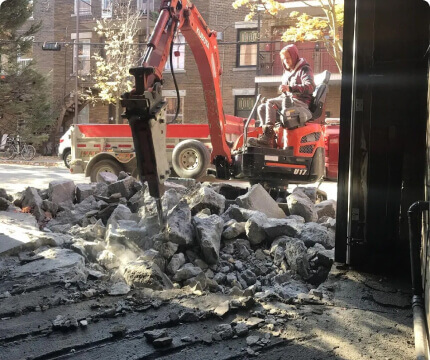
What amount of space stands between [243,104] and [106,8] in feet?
33.8

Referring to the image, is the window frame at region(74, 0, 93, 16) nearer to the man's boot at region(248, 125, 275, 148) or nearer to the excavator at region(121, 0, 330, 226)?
the excavator at region(121, 0, 330, 226)

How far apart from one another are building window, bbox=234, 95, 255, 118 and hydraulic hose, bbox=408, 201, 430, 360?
2414 centimetres

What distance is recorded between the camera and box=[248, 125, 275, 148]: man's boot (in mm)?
8969

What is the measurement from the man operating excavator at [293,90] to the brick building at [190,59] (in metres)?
14.3

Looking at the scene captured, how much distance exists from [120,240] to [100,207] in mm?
2095

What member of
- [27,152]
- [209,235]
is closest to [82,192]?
[209,235]

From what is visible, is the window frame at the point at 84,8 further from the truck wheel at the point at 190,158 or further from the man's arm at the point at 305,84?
the man's arm at the point at 305,84

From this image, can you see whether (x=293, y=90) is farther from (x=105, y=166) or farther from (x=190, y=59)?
(x=190, y=59)

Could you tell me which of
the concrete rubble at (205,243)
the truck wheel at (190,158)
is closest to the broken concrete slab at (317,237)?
the concrete rubble at (205,243)

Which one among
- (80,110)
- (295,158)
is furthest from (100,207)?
(80,110)

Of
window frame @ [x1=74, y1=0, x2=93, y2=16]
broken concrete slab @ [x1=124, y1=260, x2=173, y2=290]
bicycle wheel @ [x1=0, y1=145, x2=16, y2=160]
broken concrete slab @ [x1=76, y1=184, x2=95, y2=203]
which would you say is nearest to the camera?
broken concrete slab @ [x1=124, y1=260, x2=173, y2=290]

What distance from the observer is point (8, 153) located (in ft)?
89.2

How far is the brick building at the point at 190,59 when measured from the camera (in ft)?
82.7

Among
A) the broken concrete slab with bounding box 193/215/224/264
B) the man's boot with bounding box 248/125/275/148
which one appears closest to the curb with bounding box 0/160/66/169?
the man's boot with bounding box 248/125/275/148
